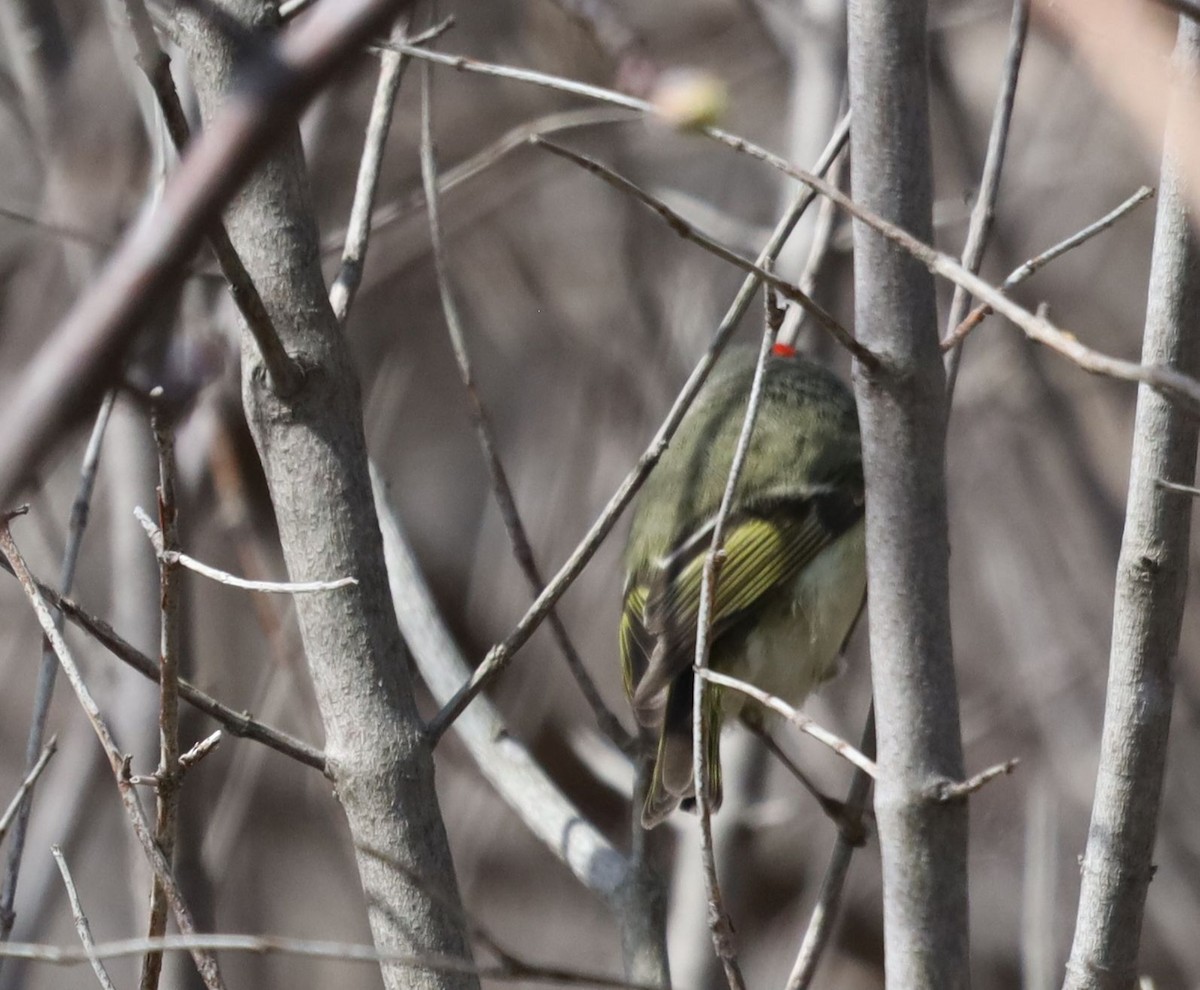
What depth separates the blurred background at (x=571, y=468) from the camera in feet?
11.8

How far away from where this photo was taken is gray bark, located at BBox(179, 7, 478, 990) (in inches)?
64.6

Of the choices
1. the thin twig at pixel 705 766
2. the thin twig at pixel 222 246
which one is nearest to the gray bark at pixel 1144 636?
the thin twig at pixel 705 766

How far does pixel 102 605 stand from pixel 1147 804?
4349mm

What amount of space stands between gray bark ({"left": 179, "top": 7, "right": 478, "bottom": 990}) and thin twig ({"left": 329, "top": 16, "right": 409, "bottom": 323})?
0.14 m

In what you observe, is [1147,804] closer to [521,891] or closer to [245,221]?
[245,221]

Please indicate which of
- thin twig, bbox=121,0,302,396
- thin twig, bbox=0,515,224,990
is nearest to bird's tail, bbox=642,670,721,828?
thin twig, bbox=0,515,224,990

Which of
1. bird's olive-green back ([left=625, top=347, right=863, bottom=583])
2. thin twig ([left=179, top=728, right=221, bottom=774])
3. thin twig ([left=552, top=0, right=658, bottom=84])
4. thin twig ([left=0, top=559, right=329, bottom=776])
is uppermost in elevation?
bird's olive-green back ([left=625, top=347, right=863, bottom=583])

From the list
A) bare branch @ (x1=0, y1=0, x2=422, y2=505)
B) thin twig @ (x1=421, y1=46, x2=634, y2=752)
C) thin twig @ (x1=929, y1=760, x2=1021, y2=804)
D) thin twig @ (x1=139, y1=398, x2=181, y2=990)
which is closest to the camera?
bare branch @ (x1=0, y1=0, x2=422, y2=505)

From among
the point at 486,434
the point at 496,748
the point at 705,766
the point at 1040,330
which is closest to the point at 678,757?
the point at 496,748

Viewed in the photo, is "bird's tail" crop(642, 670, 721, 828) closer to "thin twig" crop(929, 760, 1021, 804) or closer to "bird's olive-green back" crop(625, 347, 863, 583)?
"bird's olive-green back" crop(625, 347, 863, 583)

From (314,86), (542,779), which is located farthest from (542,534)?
(314,86)

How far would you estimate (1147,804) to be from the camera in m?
1.58

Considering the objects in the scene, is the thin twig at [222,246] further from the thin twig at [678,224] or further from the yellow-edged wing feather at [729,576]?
the yellow-edged wing feather at [729,576]

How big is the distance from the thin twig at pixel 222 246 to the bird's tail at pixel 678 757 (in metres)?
1.03
